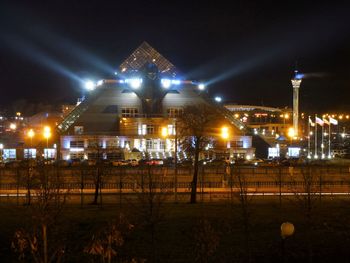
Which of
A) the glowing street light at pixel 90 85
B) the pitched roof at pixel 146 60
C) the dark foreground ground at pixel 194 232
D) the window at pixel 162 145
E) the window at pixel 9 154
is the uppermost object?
the pitched roof at pixel 146 60

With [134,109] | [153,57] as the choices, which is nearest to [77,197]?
[134,109]

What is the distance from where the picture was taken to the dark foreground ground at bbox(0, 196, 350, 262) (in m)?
14.3

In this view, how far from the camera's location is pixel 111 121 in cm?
6150

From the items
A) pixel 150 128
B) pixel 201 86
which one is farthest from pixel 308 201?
pixel 201 86

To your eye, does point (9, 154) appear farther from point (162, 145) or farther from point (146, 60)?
point (146, 60)

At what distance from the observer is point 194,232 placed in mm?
16734

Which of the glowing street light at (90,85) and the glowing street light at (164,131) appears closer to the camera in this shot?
the glowing street light at (164,131)

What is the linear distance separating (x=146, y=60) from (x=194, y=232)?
62.7 m

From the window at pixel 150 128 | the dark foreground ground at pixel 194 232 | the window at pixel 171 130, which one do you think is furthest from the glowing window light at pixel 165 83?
the dark foreground ground at pixel 194 232

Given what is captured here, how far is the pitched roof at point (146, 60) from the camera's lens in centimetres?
7600

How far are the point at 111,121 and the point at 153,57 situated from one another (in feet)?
67.6

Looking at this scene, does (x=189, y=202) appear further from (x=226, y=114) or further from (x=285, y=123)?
(x=285, y=123)

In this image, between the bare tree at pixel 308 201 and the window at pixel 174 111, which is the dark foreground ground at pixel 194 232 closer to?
the bare tree at pixel 308 201

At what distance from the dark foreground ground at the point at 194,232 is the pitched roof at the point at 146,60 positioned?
54337 millimetres
